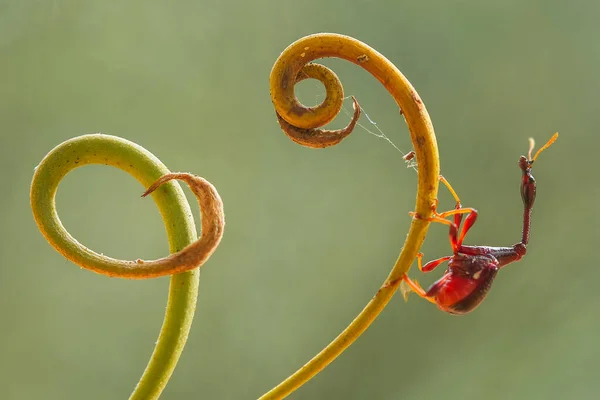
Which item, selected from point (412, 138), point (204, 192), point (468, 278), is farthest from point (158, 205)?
point (468, 278)

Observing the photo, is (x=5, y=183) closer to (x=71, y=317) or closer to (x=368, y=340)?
(x=71, y=317)

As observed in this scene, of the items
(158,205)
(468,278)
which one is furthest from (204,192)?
(468,278)

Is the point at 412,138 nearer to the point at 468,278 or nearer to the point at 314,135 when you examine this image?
the point at 314,135

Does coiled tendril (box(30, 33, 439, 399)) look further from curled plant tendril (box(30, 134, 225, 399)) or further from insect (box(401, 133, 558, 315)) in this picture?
insect (box(401, 133, 558, 315))

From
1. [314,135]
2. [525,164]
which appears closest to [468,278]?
[525,164]

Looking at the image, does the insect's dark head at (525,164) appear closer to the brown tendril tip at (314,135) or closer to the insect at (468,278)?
the insect at (468,278)

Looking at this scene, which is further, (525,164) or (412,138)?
(525,164)

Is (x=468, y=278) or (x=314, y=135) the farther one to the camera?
(x=468, y=278)

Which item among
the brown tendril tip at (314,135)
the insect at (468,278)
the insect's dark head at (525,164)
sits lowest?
the insect at (468,278)

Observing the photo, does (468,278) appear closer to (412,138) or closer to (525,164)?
(525,164)

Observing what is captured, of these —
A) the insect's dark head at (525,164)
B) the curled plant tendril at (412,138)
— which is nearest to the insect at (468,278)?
the insect's dark head at (525,164)

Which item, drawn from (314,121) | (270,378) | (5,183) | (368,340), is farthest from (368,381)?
(314,121)
